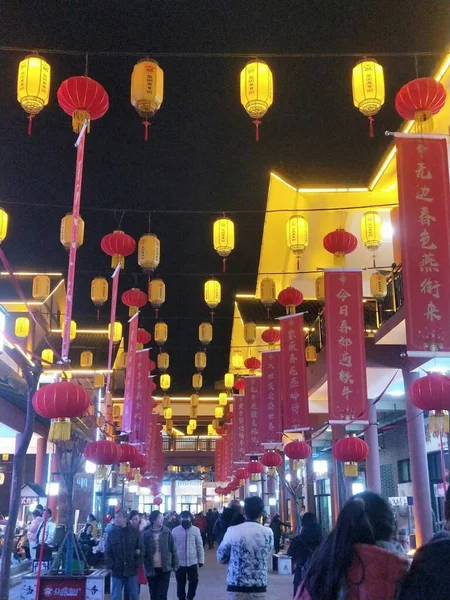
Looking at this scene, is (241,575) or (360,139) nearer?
(241,575)

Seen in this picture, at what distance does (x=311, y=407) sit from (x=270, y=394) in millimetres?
4609

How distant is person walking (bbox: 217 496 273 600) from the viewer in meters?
5.10

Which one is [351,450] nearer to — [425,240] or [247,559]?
[425,240]

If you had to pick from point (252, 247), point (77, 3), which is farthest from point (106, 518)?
point (77, 3)

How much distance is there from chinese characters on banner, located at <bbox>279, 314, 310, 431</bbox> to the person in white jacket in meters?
3.82

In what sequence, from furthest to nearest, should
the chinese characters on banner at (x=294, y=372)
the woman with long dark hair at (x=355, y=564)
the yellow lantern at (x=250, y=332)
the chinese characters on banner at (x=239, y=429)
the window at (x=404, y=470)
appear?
1. the chinese characters on banner at (x=239, y=429)
2. the yellow lantern at (x=250, y=332)
3. the window at (x=404, y=470)
4. the chinese characters on banner at (x=294, y=372)
5. the woman with long dark hair at (x=355, y=564)

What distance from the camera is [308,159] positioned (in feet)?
51.1

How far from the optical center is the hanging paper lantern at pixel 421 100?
24.7 ft

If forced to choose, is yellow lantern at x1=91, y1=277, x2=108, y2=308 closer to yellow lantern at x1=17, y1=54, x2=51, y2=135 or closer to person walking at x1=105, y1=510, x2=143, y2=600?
person walking at x1=105, y1=510, x2=143, y2=600

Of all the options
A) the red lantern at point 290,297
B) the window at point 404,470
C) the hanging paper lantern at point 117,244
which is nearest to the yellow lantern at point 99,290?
the hanging paper lantern at point 117,244

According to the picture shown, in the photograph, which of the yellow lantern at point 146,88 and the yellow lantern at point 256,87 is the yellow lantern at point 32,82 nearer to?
the yellow lantern at point 146,88

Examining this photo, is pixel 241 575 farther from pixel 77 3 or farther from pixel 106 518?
pixel 106 518

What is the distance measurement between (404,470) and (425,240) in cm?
1264

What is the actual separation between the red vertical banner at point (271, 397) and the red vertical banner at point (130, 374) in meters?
3.59
